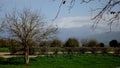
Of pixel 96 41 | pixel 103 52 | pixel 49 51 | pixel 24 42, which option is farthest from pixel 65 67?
pixel 96 41

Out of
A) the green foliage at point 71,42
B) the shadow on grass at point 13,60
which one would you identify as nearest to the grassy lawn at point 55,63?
the shadow on grass at point 13,60

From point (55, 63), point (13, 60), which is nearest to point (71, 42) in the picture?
point (13, 60)

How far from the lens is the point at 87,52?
56.2 metres

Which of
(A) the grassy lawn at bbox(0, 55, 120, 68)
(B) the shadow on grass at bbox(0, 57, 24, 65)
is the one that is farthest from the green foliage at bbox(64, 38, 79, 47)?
(B) the shadow on grass at bbox(0, 57, 24, 65)

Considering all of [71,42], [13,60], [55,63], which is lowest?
[55,63]

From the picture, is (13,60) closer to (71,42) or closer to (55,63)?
(55,63)

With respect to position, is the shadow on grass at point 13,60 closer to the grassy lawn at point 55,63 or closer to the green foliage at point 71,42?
the grassy lawn at point 55,63

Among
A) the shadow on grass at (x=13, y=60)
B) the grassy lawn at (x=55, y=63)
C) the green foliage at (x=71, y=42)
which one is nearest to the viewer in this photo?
the grassy lawn at (x=55, y=63)

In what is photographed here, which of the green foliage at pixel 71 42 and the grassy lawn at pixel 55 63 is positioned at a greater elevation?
the green foliage at pixel 71 42

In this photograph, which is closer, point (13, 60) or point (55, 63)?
point (55, 63)

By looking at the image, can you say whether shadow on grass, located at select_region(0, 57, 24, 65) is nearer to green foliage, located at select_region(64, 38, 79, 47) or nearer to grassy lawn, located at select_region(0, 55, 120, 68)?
grassy lawn, located at select_region(0, 55, 120, 68)

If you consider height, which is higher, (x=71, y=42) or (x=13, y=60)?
(x=71, y=42)

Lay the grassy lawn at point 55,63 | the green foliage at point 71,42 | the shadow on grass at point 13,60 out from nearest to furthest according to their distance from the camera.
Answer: the grassy lawn at point 55,63 < the shadow on grass at point 13,60 < the green foliage at point 71,42

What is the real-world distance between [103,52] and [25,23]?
20.7 metres
